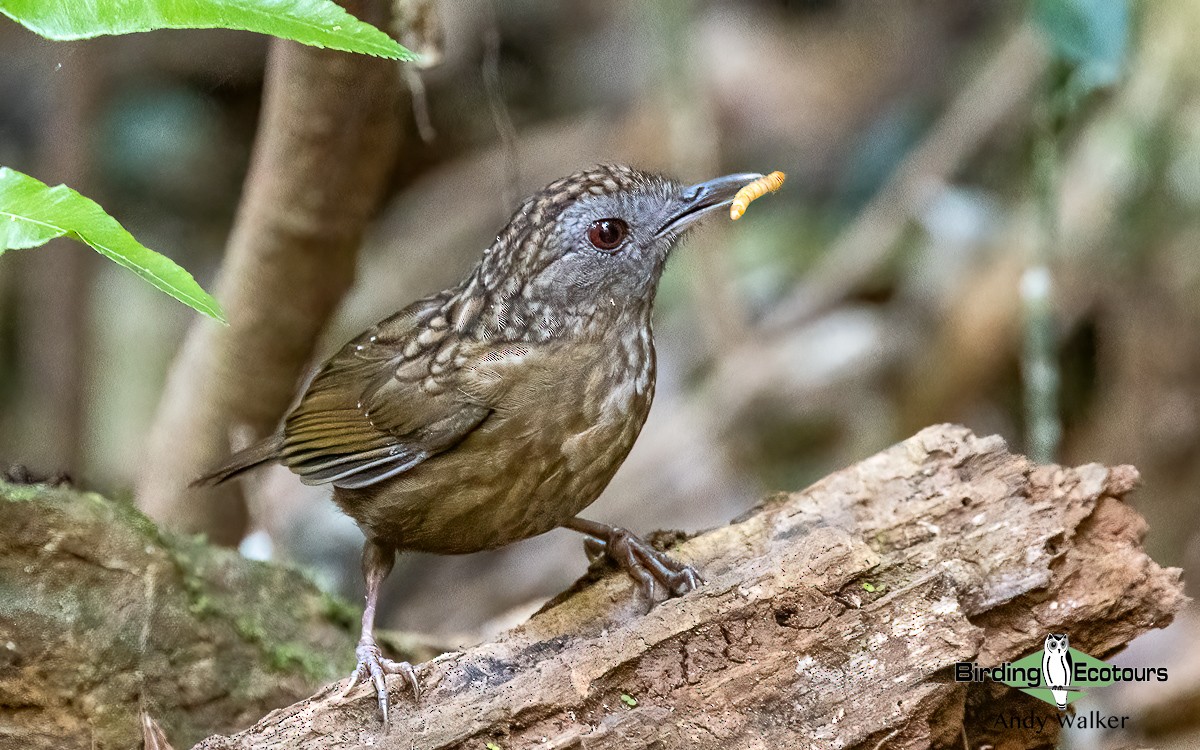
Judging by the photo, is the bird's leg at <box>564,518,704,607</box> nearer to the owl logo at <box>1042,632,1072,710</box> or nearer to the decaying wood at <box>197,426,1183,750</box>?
the decaying wood at <box>197,426,1183,750</box>

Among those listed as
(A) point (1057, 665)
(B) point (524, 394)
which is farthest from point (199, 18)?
(A) point (1057, 665)

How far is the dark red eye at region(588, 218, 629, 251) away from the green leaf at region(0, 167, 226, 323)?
118 centimetres

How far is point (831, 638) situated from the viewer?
104 inches

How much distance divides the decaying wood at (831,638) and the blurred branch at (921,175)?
145 inches

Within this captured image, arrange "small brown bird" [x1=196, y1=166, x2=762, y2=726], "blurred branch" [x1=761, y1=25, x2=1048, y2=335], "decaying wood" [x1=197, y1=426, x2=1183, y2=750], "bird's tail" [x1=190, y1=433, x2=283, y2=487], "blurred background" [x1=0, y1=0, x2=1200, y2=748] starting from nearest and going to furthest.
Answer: "decaying wood" [x1=197, y1=426, x2=1183, y2=750] < "small brown bird" [x1=196, y1=166, x2=762, y2=726] < "bird's tail" [x1=190, y1=433, x2=283, y2=487] < "blurred background" [x1=0, y1=0, x2=1200, y2=748] < "blurred branch" [x1=761, y1=25, x2=1048, y2=335]

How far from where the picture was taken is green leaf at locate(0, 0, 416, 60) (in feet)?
6.63

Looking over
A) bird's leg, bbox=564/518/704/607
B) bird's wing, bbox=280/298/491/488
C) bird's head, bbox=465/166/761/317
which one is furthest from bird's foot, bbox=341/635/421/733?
bird's head, bbox=465/166/761/317

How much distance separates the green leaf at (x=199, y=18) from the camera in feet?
6.63

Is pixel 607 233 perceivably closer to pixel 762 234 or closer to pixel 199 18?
pixel 199 18

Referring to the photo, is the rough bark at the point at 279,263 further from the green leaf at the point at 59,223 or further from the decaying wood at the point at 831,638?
the decaying wood at the point at 831,638

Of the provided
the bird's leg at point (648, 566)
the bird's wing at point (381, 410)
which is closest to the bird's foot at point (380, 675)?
the bird's wing at point (381, 410)

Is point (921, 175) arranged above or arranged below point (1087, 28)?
above

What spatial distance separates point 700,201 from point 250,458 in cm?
144

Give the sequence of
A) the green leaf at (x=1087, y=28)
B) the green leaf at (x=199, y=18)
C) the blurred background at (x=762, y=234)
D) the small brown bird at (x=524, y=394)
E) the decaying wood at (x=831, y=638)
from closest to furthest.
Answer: the green leaf at (x=199, y=18) < the decaying wood at (x=831, y=638) < the small brown bird at (x=524, y=394) < the green leaf at (x=1087, y=28) < the blurred background at (x=762, y=234)
